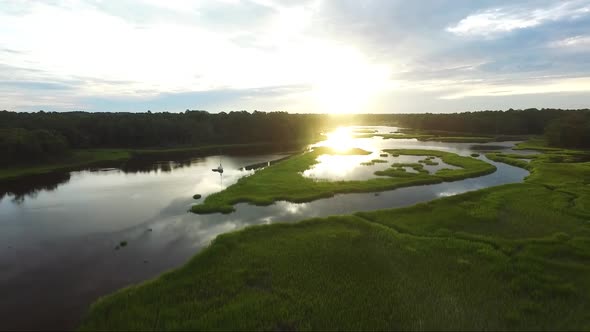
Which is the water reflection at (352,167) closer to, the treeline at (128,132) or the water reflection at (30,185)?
the water reflection at (30,185)

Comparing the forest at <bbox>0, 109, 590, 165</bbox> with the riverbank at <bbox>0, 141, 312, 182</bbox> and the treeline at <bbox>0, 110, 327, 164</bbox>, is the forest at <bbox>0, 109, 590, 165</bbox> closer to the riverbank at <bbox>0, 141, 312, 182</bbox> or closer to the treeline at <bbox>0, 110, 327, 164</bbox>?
the treeline at <bbox>0, 110, 327, 164</bbox>

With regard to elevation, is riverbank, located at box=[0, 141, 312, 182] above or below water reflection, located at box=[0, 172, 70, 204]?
above

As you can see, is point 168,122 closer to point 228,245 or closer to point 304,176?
point 304,176

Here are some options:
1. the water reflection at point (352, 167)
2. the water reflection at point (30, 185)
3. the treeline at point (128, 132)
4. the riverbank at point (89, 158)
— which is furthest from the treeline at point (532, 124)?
the water reflection at point (30, 185)

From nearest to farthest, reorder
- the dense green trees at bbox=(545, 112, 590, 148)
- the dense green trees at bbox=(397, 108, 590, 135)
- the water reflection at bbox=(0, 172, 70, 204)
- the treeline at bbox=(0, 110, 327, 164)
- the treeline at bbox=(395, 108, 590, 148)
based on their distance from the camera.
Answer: the water reflection at bbox=(0, 172, 70, 204)
the treeline at bbox=(0, 110, 327, 164)
the dense green trees at bbox=(545, 112, 590, 148)
the treeline at bbox=(395, 108, 590, 148)
the dense green trees at bbox=(397, 108, 590, 135)

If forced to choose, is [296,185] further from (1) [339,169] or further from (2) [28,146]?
(2) [28,146]

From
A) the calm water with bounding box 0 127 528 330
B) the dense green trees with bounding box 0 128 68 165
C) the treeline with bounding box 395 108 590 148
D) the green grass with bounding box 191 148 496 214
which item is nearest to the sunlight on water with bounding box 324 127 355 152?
the calm water with bounding box 0 127 528 330

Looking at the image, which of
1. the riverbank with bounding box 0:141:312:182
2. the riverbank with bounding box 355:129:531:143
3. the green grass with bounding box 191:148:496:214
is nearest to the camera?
the green grass with bounding box 191:148:496:214
